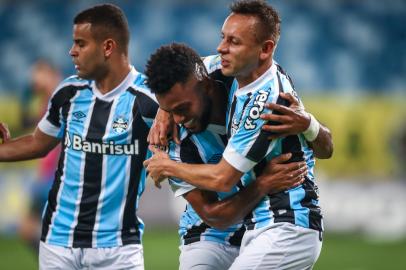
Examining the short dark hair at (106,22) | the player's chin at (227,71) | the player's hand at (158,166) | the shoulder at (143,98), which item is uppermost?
the short dark hair at (106,22)

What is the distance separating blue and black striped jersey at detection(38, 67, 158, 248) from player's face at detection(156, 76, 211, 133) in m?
0.75

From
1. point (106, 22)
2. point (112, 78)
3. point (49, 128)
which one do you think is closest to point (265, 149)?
point (112, 78)

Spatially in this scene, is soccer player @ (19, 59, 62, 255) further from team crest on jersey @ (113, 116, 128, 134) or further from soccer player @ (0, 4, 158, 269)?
team crest on jersey @ (113, 116, 128, 134)

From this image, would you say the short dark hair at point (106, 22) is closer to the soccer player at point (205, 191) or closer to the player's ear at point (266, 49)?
the soccer player at point (205, 191)

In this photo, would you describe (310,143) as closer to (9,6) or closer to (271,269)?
(271,269)

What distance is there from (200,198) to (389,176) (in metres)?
8.45

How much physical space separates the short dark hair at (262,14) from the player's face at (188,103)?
1.44 ft

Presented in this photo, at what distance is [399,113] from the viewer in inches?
517

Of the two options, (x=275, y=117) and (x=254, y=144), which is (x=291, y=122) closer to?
(x=275, y=117)

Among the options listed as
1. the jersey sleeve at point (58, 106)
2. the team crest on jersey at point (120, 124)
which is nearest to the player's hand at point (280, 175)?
the team crest on jersey at point (120, 124)

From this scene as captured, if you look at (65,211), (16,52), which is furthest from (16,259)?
(65,211)

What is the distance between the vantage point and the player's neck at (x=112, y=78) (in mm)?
5766

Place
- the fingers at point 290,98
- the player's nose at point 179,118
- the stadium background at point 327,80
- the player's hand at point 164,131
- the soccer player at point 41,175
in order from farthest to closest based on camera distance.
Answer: the stadium background at point 327,80 < the soccer player at point 41,175 < the player's hand at point 164,131 < the player's nose at point 179,118 < the fingers at point 290,98

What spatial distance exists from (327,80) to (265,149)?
932 centimetres
